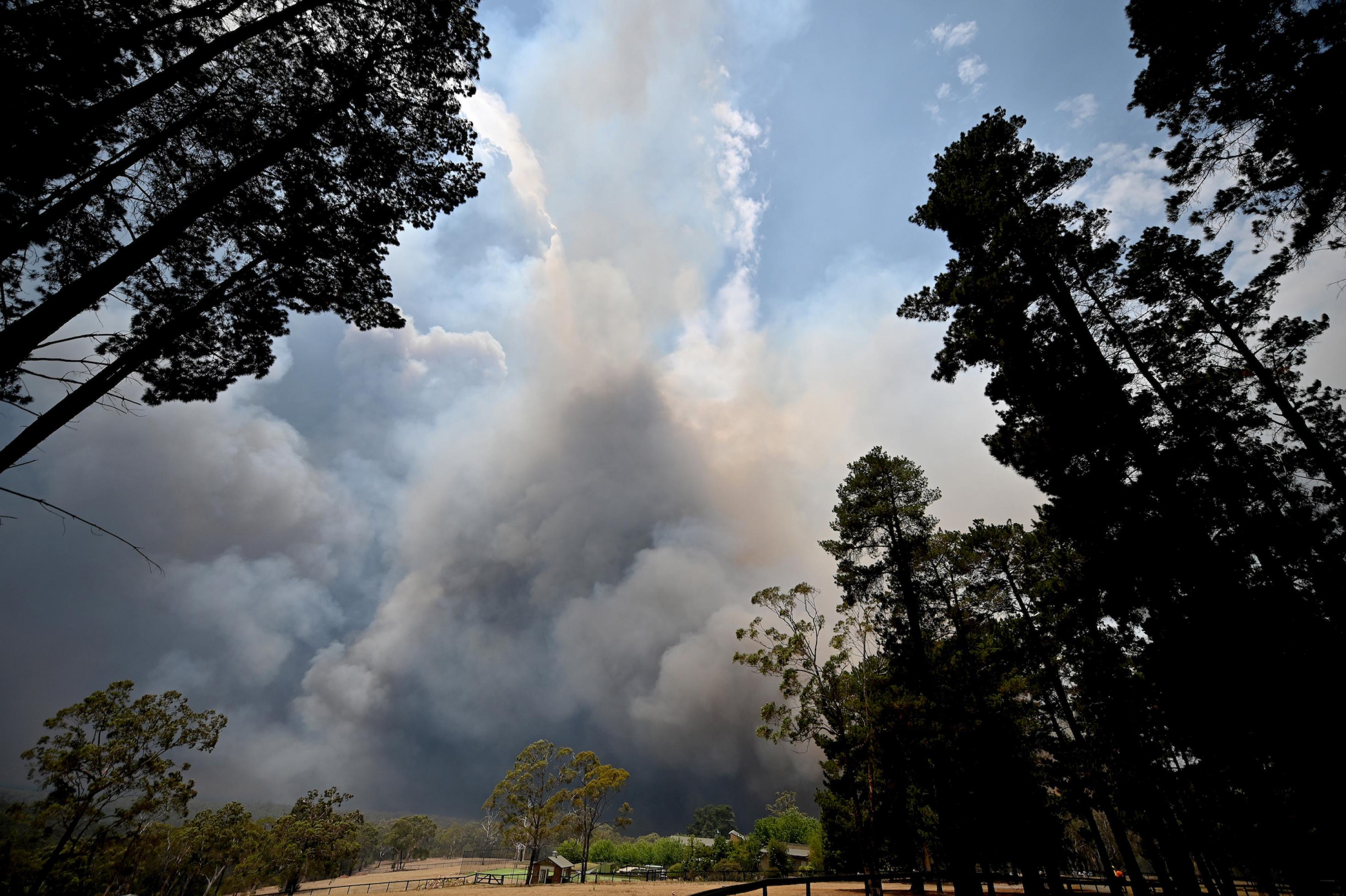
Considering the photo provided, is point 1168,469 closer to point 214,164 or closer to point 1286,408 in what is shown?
point 1286,408

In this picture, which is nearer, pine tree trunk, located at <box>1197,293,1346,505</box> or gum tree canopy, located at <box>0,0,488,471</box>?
gum tree canopy, located at <box>0,0,488,471</box>

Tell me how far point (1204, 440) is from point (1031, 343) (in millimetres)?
5922

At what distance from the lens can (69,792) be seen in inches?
776

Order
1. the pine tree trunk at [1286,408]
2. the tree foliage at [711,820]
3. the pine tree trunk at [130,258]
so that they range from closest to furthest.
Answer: the pine tree trunk at [130,258] < the pine tree trunk at [1286,408] < the tree foliage at [711,820]

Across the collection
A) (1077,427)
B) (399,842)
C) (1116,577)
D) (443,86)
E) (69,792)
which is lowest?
(399,842)

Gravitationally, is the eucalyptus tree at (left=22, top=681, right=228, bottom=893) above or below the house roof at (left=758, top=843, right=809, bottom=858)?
above

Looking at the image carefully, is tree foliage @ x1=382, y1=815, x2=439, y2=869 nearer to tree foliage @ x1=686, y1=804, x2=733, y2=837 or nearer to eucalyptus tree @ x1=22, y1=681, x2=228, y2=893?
tree foliage @ x1=686, y1=804, x2=733, y2=837

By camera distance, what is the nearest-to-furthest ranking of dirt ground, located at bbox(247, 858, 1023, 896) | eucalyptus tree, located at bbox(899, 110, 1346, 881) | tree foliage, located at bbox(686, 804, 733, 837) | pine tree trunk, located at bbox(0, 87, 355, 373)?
1. pine tree trunk, located at bbox(0, 87, 355, 373)
2. eucalyptus tree, located at bbox(899, 110, 1346, 881)
3. dirt ground, located at bbox(247, 858, 1023, 896)
4. tree foliage, located at bbox(686, 804, 733, 837)

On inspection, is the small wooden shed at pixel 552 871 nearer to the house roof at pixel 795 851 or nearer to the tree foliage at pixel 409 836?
the house roof at pixel 795 851

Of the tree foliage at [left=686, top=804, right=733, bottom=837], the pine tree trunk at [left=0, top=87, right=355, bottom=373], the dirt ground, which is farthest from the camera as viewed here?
the tree foliage at [left=686, top=804, right=733, bottom=837]

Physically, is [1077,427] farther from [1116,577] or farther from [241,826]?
[241,826]

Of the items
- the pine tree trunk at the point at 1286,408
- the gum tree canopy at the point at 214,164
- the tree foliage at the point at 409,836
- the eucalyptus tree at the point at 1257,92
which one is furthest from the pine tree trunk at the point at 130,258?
the tree foliage at the point at 409,836

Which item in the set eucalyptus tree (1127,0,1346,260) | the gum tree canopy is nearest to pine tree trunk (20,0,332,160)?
the gum tree canopy

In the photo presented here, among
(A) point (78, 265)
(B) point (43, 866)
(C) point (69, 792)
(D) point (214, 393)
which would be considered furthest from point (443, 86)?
(B) point (43, 866)
